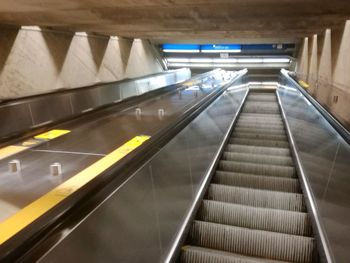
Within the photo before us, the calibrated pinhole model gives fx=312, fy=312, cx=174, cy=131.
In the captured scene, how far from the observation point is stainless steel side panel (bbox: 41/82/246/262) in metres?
1.18

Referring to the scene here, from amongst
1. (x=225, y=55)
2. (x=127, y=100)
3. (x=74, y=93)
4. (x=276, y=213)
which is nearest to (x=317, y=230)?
(x=276, y=213)

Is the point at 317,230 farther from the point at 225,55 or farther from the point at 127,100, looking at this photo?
the point at 225,55

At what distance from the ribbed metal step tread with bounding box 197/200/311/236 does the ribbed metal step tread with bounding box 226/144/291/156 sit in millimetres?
1918

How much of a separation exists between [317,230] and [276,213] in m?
0.52

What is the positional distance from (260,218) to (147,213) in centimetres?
141

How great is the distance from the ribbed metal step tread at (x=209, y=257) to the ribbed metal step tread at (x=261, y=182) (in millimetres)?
1353

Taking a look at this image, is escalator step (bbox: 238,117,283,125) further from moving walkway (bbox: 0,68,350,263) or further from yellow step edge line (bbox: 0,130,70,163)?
yellow step edge line (bbox: 0,130,70,163)

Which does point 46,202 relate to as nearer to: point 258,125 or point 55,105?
point 55,105

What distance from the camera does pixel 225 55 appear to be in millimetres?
14336

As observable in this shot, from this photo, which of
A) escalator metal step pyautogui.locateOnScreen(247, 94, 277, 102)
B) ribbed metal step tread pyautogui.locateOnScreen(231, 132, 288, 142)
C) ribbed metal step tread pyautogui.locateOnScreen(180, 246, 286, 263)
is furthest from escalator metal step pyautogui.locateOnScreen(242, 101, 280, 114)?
ribbed metal step tread pyautogui.locateOnScreen(180, 246, 286, 263)

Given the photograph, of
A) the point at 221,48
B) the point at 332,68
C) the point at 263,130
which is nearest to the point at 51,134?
the point at 263,130

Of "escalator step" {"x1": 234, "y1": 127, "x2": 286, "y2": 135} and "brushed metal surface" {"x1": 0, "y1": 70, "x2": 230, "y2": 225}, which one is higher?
"brushed metal surface" {"x1": 0, "y1": 70, "x2": 230, "y2": 225}

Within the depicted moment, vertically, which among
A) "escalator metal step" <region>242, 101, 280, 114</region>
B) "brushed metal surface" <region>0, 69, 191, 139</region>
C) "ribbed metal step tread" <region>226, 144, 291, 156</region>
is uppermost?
"brushed metal surface" <region>0, 69, 191, 139</region>

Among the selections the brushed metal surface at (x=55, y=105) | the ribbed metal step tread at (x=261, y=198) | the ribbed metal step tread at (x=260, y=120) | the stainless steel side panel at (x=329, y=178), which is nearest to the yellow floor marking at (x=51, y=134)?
the brushed metal surface at (x=55, y=105)
